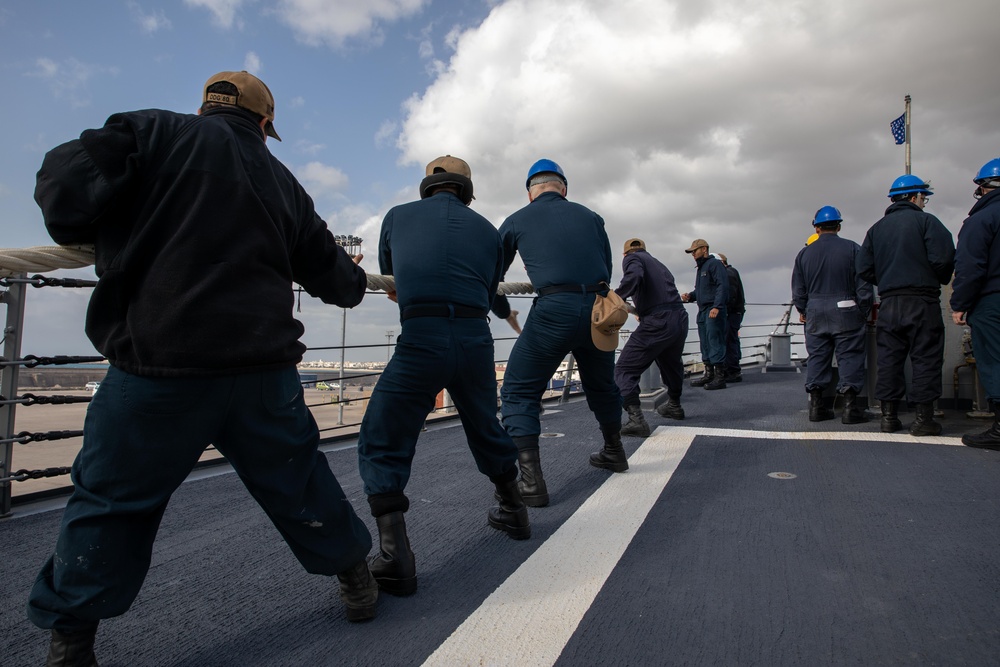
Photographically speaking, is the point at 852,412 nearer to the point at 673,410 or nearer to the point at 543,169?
the point at 673,410

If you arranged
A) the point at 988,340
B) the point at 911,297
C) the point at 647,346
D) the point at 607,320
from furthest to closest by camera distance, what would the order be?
the point at 647,346
the point at 911,297
the point at 988,340
the point at 607,320

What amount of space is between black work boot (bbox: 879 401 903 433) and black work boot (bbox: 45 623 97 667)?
17.8 ft

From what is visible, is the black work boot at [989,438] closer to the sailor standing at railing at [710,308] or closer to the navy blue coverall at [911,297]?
the navy blue coverall at [911,297]

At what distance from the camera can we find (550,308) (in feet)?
10.8

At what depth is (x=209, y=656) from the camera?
5.54 ft

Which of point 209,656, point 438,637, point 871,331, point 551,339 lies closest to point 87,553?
point 209,656

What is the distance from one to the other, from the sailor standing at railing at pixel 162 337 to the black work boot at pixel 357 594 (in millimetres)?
299

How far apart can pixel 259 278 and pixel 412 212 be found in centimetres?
106

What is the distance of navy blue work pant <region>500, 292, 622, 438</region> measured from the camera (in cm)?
325

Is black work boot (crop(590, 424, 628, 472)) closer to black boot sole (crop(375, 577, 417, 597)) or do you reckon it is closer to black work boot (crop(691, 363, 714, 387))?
black boot sole (crop(375, 577, 417, 597))

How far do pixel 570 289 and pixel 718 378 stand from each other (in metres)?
6.21

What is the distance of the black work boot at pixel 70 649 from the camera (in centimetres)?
150

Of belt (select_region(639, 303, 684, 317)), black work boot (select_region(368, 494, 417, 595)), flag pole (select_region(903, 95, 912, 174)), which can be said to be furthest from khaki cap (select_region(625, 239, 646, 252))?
flag pole (select_region(903, 95, 912, 174))

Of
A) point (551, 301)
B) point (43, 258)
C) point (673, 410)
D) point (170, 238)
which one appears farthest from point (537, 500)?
point (673, 410)
